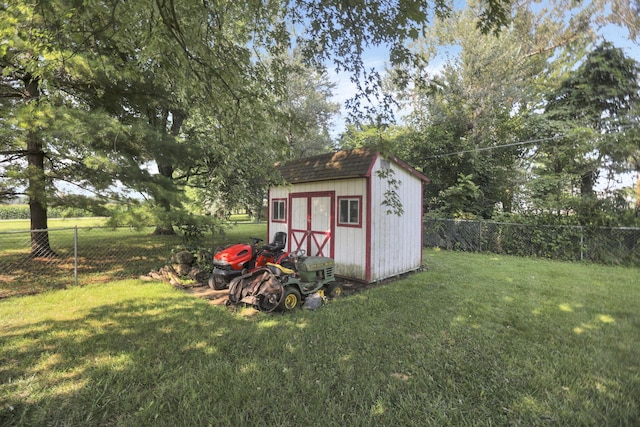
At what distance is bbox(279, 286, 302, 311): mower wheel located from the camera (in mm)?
4355

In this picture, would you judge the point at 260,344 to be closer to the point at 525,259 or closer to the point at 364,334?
A: the point at 364,334

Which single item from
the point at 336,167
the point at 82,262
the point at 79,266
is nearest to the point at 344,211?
the point at 336,167

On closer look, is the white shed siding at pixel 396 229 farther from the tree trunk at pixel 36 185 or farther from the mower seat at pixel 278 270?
the tree trunk at pixel 36 185

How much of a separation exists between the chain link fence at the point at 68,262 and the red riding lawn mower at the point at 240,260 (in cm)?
191

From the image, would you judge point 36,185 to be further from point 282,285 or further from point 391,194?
point 391,194

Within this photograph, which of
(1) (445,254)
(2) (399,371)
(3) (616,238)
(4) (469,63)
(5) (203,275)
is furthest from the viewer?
(4) (469,63)

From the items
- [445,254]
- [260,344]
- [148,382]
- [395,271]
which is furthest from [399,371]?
[445,254]

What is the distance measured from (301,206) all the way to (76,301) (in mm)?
4863

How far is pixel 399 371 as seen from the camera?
110 inches

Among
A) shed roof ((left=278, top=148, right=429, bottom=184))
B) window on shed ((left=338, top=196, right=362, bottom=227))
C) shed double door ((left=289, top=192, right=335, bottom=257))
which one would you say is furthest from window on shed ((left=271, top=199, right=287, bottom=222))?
window on shed ((left=338, top=196, right=362, bottom=227))

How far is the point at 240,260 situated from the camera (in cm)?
530

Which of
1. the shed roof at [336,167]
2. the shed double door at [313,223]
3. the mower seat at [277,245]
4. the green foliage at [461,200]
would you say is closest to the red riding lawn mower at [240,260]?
the mower seat at [277,245]

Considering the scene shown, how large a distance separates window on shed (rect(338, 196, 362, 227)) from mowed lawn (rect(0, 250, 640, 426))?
2032 mm

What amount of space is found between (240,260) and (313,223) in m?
2.49
